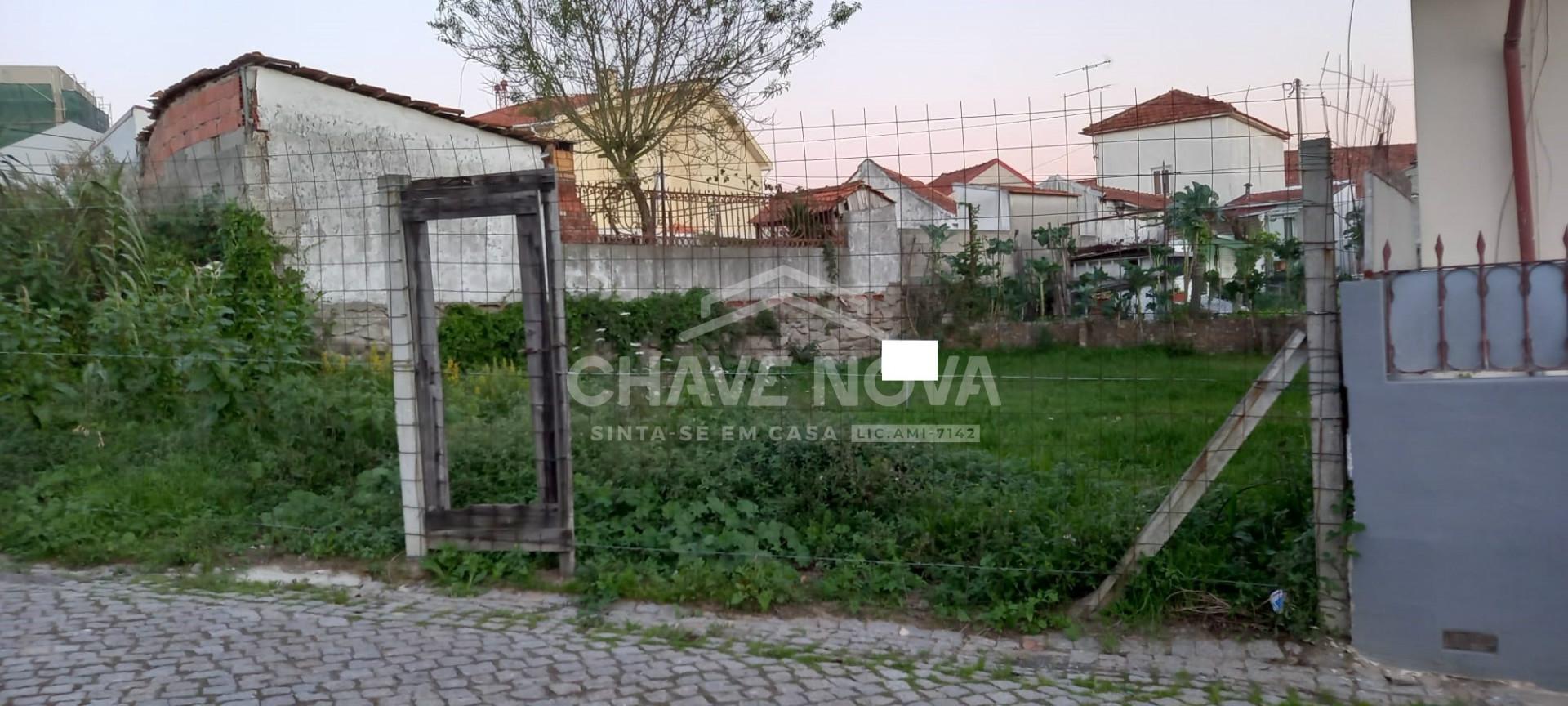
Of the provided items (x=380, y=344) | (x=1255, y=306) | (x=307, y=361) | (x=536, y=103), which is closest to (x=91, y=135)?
(x=536, y=103)

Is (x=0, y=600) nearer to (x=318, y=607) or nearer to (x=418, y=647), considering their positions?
(x=318, y=607)

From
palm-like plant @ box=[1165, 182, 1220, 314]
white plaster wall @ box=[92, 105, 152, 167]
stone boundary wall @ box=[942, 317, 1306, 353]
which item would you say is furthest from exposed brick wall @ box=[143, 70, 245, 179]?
palm-like plant @ box=[1165, 182, 1220, 314]

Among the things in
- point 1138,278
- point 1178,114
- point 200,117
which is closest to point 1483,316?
point 1178,114

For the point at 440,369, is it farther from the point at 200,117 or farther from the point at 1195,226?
the point at 1195,226

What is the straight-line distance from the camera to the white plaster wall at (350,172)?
9.90 meters

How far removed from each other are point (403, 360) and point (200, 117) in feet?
26.6

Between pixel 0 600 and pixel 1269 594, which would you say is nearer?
pixel 1269 594

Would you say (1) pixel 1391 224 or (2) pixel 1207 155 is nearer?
(2) pixel 1207 155

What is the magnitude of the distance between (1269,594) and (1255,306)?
20.6 feet

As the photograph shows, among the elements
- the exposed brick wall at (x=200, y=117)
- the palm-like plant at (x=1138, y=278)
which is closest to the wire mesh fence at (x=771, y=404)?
the exposed brick wall at (x=200, y=117)

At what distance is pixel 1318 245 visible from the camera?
4.32 m

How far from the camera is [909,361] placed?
6051 millimetres

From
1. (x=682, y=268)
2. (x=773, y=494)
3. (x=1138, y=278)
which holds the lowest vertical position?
(x=773, y=494)

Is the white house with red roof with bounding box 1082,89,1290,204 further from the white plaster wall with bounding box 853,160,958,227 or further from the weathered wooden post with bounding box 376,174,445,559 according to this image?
the weathered wooden post with bounding box 376,174,445,559
